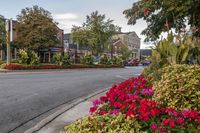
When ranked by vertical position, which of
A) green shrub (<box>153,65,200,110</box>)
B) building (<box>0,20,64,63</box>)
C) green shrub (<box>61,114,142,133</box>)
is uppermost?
building (<box>0,20,64,63</box>)

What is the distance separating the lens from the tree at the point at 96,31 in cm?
5578

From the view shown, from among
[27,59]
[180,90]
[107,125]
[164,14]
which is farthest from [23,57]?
[107,125]

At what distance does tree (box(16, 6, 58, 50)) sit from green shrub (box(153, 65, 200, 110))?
4152cm

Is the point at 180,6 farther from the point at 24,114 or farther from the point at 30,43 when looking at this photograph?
the point at 30,43

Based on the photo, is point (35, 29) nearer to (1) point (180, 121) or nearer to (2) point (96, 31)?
(2) point (96, 31)

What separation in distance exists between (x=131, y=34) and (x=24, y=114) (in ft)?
341

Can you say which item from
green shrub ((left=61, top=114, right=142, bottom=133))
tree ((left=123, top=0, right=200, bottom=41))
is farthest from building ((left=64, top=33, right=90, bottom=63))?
green shrub ((left=61, top=114, right=142, bottom=133))

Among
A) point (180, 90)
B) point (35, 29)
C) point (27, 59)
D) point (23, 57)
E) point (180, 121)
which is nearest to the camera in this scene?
point (180, 121)

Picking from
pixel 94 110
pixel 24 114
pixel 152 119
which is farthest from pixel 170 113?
pixel 24 114

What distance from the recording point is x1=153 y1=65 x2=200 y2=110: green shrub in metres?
5.21

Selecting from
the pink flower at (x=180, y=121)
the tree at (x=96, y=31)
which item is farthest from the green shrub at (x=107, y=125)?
the tree at (x=96, y=31)

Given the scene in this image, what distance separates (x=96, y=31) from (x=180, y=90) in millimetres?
51165

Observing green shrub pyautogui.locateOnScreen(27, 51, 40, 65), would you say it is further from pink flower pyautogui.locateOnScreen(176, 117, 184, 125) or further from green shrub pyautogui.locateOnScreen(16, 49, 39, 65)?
pink flower pyautogui.locateOnScreen(176, 117, 184, 125)

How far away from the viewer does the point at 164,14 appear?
814 inches
